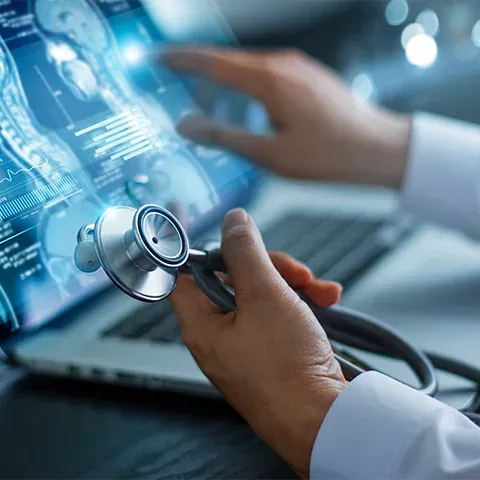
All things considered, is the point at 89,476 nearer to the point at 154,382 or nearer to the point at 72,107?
the point at 154,382

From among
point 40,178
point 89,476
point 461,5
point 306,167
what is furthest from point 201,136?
point 461,5

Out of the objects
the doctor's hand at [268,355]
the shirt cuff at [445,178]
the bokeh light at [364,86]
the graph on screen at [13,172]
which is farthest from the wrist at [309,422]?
the bokeh light at [364,86]

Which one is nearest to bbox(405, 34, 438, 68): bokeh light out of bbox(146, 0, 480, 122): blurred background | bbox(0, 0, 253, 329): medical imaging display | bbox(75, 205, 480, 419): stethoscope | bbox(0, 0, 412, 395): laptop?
bbox(146, 0, 480, 122): blurred background

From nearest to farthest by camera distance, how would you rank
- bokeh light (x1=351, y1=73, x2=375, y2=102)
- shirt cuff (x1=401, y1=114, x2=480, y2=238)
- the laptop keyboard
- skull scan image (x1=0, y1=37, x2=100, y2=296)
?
skull scan image (x1=0, y1=37, x2=100, y2=296)
the laptop keyboard
shirt cuff (x1=401, y1=114, x2=480, y2=238)
bokeh light (x1=351, y1=73, x2=375, y2=102)

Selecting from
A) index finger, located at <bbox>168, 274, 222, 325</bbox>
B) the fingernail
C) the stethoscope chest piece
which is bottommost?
index finger, located at <bbox>168, 274, 222, 325</bbox>

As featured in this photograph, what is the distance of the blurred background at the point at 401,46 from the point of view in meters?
1.20

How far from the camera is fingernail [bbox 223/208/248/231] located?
50cm

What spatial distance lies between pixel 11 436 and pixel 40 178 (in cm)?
19

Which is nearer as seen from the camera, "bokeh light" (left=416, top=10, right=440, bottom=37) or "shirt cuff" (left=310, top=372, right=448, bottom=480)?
"shirt cuff" (left=310, top=372, right=448, bottom=480)

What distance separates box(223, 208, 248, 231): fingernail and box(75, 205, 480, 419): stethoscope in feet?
0.07

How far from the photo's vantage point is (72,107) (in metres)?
0.60

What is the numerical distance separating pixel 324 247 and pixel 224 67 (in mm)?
236

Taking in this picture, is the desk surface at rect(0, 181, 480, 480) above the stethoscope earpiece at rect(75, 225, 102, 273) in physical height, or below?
below

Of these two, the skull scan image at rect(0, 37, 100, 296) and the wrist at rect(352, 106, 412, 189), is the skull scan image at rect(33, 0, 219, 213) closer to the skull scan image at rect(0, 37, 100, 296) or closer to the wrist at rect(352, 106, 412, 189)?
the skull scan image at rect(0, 37, 100, 296)
